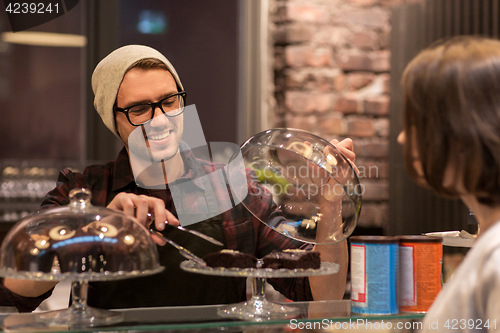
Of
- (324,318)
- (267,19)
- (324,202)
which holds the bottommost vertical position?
(324,318)

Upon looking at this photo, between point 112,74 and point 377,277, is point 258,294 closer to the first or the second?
point 377,277

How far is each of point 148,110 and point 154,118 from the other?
0.03m

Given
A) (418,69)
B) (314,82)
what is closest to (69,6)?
(314,82)

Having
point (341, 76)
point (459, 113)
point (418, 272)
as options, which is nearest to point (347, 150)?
point (418, 272)

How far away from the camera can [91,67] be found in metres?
1.95

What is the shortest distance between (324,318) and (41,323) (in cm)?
39

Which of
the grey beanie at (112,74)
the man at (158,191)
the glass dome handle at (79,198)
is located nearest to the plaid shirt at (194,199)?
the man at (158,191)

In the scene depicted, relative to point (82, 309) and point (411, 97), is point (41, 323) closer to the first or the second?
point (82, 309)

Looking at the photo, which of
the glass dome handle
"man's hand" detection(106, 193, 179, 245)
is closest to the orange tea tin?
"man's hand" detection(106, 193, 179, 245)

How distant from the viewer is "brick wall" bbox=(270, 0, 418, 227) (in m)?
1.87

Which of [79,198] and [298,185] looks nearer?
[79,198]

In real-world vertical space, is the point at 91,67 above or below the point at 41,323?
above

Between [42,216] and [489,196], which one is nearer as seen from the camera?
[489,196]

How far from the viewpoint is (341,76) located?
1.92m
